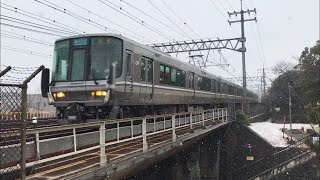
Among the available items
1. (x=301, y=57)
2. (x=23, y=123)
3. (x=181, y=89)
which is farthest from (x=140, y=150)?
(x=301, y=57)

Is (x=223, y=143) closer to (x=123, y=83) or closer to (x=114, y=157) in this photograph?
(x=123, y=83)

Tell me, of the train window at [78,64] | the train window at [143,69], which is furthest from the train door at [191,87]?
the train window at [78,64]

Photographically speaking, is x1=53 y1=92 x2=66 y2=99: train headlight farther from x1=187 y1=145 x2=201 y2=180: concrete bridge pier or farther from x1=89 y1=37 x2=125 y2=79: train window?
x1=187 y1=145 x2=201 y2=180: concrete bridge pier

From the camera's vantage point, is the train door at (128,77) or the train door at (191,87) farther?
the train door at (191,87)

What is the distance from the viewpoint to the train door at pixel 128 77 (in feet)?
40.6

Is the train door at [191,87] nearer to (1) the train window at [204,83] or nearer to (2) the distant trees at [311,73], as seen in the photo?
(1) the train window at [204,83]

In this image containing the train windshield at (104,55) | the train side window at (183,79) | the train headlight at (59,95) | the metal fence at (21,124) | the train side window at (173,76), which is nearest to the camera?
the metal fence at (21,124)

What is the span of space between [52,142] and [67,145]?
545 millimetres

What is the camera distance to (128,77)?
41.0 feet

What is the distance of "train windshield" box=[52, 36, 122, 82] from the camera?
39.5 feet

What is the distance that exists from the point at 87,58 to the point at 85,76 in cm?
60

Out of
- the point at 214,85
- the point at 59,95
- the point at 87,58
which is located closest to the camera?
the point at 87,58

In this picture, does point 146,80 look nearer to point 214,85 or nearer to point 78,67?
point 78,67

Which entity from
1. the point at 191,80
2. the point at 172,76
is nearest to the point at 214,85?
the point at 191,80
